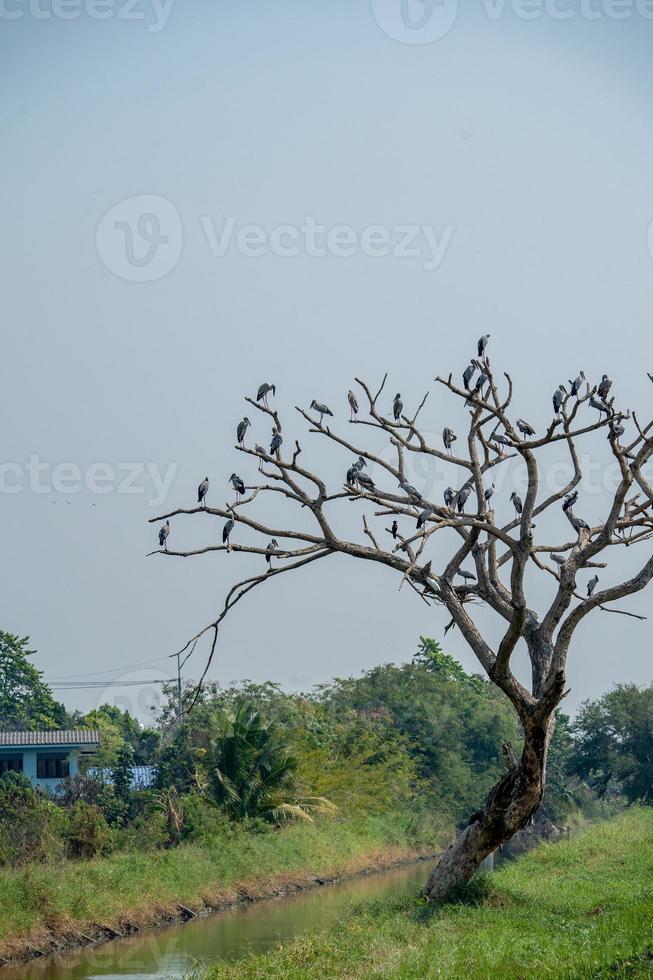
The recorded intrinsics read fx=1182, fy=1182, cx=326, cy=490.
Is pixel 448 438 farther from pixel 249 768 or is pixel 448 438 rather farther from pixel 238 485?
pixel 249 768

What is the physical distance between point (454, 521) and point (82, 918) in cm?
1313

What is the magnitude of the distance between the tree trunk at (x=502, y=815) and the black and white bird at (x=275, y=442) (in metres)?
4.56

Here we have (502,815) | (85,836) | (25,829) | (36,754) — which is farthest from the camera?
(36,754)

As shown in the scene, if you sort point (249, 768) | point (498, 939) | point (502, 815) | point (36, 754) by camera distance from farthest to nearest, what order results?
point (36, 754) → point (249, 768) → point (502, 815) → point (498, 939)

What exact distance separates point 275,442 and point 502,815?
5.50 metres

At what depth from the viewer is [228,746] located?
1194 inches

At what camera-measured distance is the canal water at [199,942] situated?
62.7 feet

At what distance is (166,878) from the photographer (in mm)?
25625

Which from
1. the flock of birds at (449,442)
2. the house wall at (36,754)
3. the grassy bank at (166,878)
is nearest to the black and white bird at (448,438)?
the flock of birds at (449,442)

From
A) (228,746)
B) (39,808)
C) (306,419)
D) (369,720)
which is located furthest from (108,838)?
(369,720)

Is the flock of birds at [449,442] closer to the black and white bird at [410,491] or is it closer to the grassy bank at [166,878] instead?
the black and white bird at [410,491]

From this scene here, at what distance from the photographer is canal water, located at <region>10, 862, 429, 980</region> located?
1912 centimetres

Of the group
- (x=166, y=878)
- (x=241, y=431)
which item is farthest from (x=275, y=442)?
(x=166, y=878)

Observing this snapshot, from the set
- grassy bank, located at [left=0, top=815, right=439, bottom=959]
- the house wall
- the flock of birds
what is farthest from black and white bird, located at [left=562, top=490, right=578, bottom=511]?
the house wall
